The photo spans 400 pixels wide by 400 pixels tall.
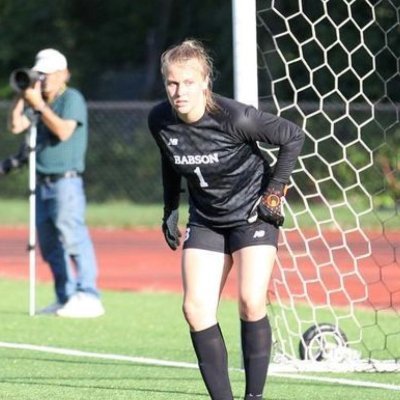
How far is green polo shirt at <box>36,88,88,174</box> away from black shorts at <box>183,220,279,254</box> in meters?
4.92

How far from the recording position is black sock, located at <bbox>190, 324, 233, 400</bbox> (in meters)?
6.97

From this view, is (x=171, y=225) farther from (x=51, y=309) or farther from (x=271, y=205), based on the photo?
(x=51, y=309)

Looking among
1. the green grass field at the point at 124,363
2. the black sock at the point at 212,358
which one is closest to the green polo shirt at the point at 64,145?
the green grass field at the point at 124,363

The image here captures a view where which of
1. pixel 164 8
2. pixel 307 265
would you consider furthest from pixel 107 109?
pixel 307 265

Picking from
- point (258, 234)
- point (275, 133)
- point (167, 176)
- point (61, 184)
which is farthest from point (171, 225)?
point (61, 184)

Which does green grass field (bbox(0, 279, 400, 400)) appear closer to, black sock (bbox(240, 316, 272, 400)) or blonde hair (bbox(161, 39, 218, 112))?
black sock (bbox(240, 316, 272, 400))

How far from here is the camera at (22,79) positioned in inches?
447

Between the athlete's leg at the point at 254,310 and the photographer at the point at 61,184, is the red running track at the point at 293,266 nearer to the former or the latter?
the photographer at the point at 61,184

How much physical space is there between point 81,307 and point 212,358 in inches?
199

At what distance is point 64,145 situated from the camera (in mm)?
11961

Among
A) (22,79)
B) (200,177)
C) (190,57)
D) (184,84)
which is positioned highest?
(190,57)

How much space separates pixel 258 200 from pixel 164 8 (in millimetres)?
26365

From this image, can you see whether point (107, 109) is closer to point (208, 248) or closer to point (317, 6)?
point (317, 6)

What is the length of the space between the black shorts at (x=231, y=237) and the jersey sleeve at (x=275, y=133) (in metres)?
0.28
